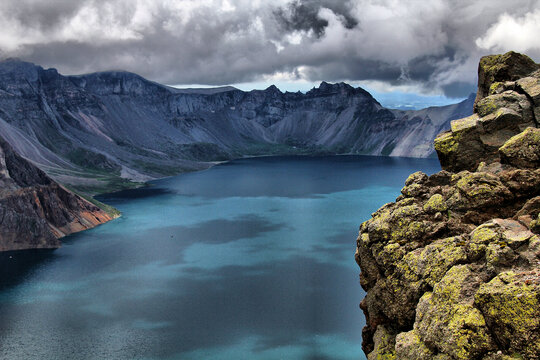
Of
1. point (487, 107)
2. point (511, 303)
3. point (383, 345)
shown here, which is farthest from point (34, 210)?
point (511, 303)

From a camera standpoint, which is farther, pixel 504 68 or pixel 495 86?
pixel 504 68

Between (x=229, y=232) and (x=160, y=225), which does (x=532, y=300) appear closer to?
(x=229, y=232)

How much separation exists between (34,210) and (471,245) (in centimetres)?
13005

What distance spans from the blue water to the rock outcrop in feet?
20.3

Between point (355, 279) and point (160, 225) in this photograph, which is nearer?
point (355, 279)

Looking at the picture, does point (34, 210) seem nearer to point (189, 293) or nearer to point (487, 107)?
point (189, 293)

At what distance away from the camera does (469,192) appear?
2639cm

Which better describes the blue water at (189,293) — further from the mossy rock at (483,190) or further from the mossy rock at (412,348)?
the mossy rock at (483,190)

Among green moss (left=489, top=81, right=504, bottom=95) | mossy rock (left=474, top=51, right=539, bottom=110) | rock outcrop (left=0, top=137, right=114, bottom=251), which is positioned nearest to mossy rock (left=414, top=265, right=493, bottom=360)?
green moss (left=489, top=81, right=504, bottom=95)

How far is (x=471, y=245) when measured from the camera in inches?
888

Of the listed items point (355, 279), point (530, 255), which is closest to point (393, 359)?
point (530, 255)

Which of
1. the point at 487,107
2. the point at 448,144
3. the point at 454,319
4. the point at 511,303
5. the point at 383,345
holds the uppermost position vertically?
the point at 487,107

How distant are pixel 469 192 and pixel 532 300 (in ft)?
29.8

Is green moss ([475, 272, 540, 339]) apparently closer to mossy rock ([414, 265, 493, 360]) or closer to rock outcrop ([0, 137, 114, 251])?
mossy rock ([414, 265, 493, 360])
